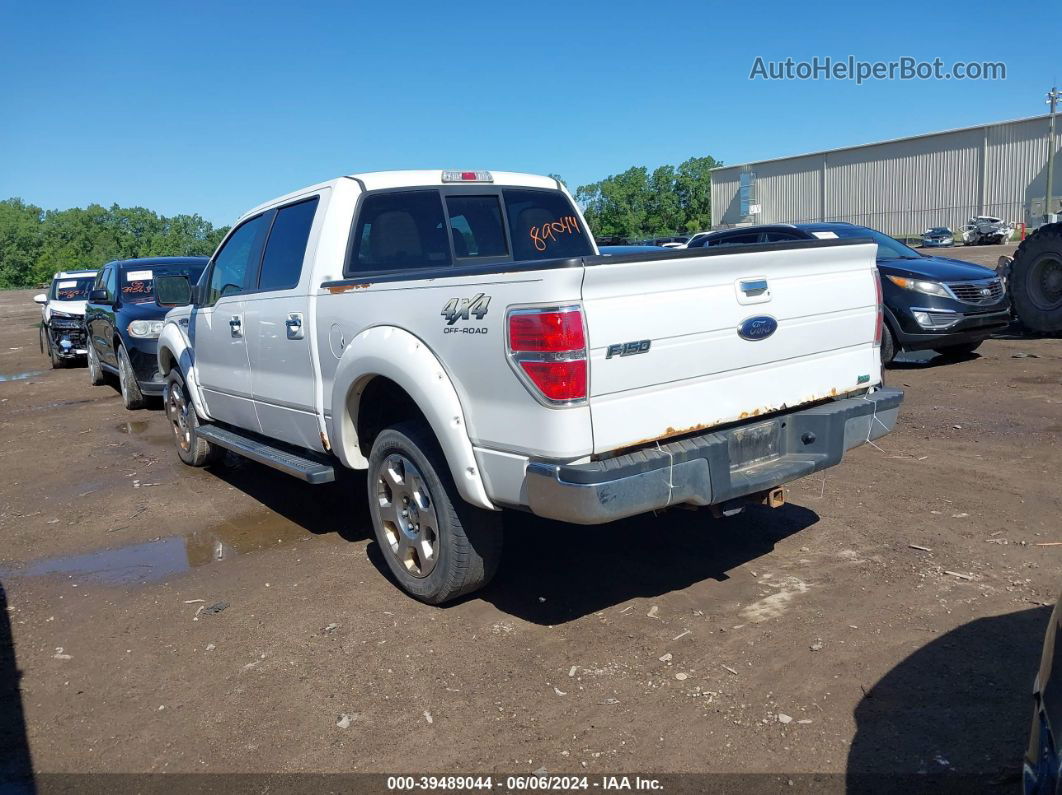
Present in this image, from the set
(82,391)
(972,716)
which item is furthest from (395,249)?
(82,391)

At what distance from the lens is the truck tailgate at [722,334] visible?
3398mm

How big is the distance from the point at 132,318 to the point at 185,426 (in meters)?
3.61

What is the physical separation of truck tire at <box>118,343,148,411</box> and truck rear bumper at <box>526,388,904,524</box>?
8.85 metres

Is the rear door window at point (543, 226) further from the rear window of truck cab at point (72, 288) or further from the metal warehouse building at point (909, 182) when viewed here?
the metal warehouse building at point (909, 182)

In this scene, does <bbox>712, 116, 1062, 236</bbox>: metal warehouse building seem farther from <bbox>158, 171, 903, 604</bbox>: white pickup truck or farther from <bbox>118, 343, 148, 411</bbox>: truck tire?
<bbox>158, 171, 903, 604</bbox>: white pickup truck

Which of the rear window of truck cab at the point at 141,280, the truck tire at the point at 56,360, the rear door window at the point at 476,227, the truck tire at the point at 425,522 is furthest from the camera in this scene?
the truck tire at the point at 56,360

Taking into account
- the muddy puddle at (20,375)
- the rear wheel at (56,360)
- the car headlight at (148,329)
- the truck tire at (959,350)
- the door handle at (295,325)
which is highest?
the door handle at (295,325)

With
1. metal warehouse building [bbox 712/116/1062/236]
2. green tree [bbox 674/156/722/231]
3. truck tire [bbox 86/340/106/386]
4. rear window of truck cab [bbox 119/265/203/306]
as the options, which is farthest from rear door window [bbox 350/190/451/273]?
green tree [bbox 674/156/722/231]

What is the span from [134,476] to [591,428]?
573 cm

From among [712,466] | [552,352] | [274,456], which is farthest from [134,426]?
[712,466]

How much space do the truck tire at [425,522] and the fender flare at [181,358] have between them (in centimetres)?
304

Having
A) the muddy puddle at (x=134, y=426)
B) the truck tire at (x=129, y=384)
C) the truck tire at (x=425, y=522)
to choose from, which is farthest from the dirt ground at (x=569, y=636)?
the truck tire at (x=129, y=384)

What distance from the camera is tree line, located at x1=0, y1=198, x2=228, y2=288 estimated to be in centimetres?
8550

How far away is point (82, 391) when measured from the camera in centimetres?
1359
